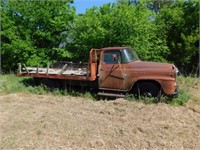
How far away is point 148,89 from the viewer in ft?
29.1

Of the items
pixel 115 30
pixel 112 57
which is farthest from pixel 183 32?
pixel 112 57

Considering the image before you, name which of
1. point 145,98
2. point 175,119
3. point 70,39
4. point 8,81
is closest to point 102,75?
point 145,98

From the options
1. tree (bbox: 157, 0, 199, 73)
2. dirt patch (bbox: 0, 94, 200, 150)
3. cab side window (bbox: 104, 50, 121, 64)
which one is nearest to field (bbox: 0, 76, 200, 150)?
dirt patch (bbox: 0, 94, 200, 150)

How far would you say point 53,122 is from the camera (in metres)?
6.45

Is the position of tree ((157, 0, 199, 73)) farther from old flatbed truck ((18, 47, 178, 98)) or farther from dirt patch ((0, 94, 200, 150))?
dirt patch ((0, 94, 200, 150))

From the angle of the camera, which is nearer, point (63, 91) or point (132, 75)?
point (132, 75)

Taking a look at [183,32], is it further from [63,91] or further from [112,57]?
[63,91]

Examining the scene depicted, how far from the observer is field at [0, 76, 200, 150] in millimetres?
5543

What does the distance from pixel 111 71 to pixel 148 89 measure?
126 centimetres

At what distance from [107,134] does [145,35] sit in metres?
8.41

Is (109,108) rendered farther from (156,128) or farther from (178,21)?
(178,21)

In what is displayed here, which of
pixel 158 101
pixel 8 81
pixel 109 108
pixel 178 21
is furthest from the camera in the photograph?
pixel 178 21

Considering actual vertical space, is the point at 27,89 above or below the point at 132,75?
below

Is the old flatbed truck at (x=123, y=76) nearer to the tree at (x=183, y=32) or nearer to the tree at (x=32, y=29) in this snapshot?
the tree at (x=32, y=29)
